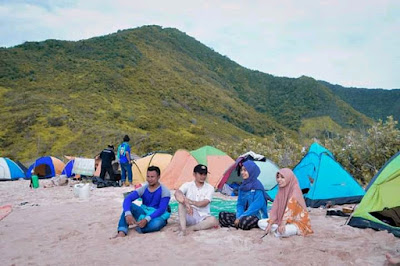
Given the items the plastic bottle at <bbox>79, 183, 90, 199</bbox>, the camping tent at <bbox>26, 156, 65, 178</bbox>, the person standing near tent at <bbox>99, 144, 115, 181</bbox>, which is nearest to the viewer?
the plastic bottle at <bbox>79, 183, 90, 199</bbox>

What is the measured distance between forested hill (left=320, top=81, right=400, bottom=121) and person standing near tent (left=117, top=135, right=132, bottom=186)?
152 ft

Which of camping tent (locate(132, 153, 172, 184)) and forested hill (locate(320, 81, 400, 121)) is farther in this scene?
forested hill (locate(320, 81, 400, 121))

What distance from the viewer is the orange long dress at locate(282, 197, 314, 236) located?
4.98 m

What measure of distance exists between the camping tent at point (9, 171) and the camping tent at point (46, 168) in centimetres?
34

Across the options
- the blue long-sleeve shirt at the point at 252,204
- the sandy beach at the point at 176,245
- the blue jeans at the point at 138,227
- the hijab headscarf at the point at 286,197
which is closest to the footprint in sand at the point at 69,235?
the sandy beach at the point at 176,245

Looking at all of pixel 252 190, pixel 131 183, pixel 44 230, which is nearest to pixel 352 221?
pixel 252 190

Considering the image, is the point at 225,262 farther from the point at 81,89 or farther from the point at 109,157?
the point at 81,89

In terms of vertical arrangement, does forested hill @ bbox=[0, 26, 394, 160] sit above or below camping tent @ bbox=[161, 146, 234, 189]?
above

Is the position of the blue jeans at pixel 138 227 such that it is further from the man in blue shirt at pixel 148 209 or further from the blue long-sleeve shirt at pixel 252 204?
the blue long-sleeve shirt at pixel 252 204

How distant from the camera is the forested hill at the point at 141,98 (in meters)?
28.7

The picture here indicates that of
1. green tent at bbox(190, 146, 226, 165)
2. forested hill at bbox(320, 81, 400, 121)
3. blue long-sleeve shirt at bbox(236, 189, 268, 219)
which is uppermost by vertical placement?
forested hill at bbox(320, 81, 400, 121)

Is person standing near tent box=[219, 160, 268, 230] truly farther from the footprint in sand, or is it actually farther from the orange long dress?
the footprint in sand

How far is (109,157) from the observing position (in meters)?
11.6

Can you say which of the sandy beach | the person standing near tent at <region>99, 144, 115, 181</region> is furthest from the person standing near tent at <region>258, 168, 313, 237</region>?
the person standing near tent at <region>99, 144, 115, 181</region>
